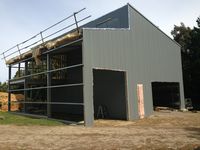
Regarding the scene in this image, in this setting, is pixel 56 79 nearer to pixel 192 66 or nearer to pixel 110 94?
pixel 110 94

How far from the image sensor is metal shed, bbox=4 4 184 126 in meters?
15.5

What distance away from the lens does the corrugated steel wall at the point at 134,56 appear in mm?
15133

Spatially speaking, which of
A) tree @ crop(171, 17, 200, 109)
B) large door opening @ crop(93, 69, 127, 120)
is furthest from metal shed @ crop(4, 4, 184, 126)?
tree @ crop(171, 17, 200, 109)

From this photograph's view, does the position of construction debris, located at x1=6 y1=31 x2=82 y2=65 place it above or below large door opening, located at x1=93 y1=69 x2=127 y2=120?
above

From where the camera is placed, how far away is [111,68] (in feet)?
54.3

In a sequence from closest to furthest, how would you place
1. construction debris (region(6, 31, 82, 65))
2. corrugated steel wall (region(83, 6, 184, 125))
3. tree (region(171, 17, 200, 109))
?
1. corrugated steel wall (region(83, 6, 184, 125))
2. construction debris (region(6, 31, 82, 65))
3. tree (region(171, 17, 200, 109))

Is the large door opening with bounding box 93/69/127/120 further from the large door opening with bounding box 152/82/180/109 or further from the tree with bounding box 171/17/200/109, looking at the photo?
the tree with bounding box 171/17/200/109

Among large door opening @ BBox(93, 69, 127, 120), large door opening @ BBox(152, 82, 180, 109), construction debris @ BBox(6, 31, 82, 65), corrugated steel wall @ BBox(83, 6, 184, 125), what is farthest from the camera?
large door opening @ BBox(152, 82, 180, 109)

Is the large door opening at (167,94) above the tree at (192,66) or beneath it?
beneath

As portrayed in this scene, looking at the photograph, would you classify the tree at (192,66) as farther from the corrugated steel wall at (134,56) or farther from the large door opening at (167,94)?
the corrugated steel wall at (134,56)

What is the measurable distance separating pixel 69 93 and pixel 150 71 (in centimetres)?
805

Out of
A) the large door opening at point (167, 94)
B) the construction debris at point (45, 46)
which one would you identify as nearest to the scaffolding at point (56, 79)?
the construction debris at point (45, 46)

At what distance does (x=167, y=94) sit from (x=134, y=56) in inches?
389

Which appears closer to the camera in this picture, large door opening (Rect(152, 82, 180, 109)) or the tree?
large door opening (Rect(152, 82, 180, 109))
